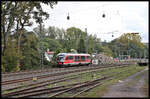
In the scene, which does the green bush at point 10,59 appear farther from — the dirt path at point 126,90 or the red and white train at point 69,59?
the dirt path at point 126,90

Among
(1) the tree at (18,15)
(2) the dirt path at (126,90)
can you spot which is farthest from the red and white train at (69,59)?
(2) the dirt path at (126,90)

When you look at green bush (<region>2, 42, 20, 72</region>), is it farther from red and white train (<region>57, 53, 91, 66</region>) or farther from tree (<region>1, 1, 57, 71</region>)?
red and white train (<region>57, 53, 91, 66</region>)

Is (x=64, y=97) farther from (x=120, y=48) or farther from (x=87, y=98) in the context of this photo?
(x=120, y=48)

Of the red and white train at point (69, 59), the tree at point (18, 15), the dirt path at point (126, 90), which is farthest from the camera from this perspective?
the red and white train at point (69, 59)

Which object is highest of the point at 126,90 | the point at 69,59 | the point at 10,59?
the point at 10,59

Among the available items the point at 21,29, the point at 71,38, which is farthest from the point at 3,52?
the point at 71,38

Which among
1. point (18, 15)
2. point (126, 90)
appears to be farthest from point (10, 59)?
point (126, 90)

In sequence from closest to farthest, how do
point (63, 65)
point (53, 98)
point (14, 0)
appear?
point (53, 98), point (14, 0), point (63, 65)

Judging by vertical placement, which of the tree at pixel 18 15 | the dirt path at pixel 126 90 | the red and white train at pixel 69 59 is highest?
the tree at pixel 18 15

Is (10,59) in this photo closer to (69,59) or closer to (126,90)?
(69,59)

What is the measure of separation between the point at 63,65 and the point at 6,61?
10529 mm

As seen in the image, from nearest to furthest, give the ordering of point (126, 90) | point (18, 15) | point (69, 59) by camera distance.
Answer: point (126, 90)
point (18, 15)
point (69, 59)

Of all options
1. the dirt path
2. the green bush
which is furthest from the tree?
the dirt path

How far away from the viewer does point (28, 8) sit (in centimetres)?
3838
